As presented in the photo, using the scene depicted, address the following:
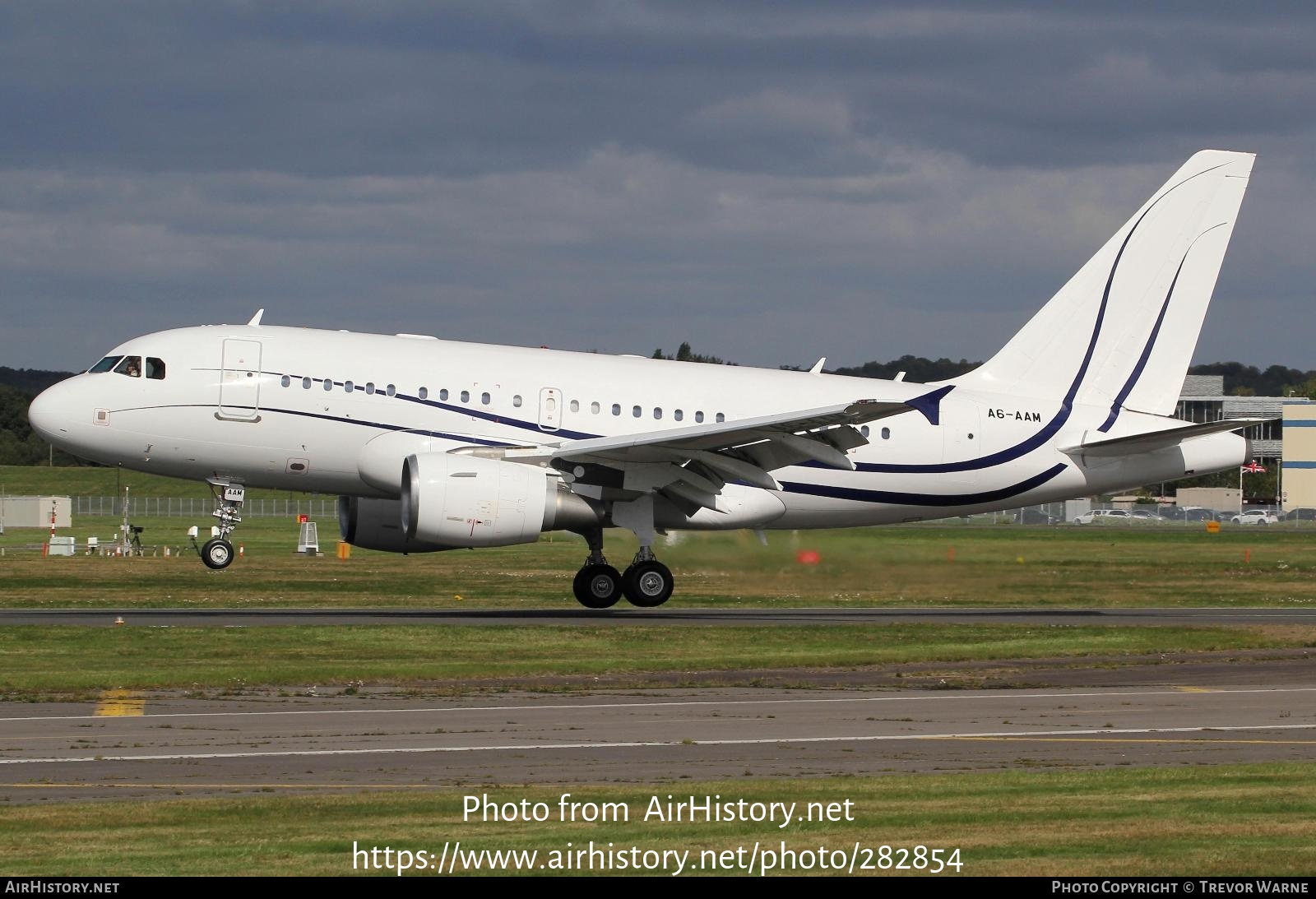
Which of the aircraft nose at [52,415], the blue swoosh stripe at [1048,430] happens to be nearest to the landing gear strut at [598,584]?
the blue swoosh stripe at [1048,430]

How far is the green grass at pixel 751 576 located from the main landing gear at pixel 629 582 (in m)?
0.71

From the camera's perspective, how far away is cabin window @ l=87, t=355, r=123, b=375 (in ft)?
96.1

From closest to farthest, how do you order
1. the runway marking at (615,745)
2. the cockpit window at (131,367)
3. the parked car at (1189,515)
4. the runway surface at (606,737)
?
1. the runway surface at (606,737)
2. the runway marking at (615,745)
3. the cockpit window at (131,367)
4. the parked car at (1189,515)

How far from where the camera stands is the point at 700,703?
59.0ft

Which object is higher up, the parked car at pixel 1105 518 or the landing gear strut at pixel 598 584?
the parked car at pixel 1105 518

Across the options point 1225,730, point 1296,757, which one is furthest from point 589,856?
point 1225,730

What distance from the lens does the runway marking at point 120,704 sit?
54.2 ft

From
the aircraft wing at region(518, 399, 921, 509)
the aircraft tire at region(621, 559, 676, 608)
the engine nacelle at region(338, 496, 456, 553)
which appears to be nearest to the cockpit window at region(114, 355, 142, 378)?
the engine nacelle at region(338, 496, 456, 553)

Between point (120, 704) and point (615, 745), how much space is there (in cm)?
594

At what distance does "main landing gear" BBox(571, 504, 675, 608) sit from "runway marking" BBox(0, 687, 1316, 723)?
437 inches

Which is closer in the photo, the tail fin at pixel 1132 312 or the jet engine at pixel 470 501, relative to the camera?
the jet engine at pixel 470 501

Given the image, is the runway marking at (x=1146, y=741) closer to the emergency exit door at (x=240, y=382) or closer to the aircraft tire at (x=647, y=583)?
the aircraft tire at (x=647, y=583)

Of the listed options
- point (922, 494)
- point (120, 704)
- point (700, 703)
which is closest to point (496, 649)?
point (700, 703)
